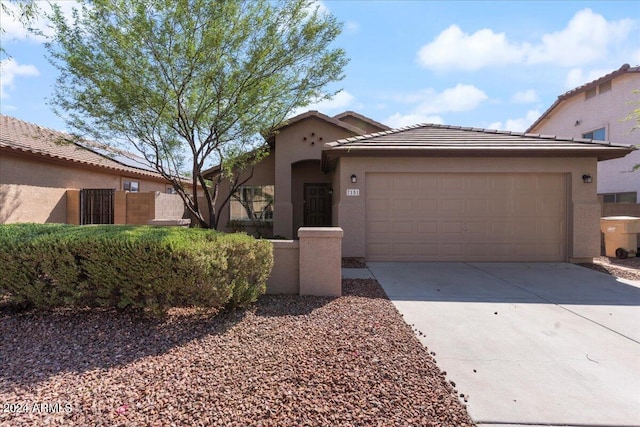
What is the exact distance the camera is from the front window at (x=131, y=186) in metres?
17.4

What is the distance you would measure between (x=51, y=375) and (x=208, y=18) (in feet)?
19.3

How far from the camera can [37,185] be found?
1248 centimetres

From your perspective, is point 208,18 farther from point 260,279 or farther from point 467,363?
point 467,363

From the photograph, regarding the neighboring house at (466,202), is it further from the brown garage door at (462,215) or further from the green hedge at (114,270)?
the green hedge at (114,270)

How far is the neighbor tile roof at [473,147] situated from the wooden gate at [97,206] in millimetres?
9199

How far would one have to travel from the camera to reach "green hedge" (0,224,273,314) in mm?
4227

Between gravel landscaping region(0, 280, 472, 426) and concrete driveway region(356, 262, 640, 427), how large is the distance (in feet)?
1.33

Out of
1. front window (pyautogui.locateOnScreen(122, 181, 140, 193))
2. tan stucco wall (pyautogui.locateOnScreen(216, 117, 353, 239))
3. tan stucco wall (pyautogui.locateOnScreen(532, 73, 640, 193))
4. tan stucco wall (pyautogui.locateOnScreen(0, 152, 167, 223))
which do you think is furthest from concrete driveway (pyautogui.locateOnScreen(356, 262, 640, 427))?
front window (pyautogui.locateOnScreen(122, 181, 140, 193))

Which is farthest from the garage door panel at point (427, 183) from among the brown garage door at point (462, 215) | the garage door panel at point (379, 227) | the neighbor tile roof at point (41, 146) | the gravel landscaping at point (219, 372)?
the neighbor tile roof at point (41, 146)

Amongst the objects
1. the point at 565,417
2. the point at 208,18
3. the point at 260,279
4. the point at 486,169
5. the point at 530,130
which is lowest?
the point at 565,417

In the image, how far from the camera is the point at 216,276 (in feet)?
14.7

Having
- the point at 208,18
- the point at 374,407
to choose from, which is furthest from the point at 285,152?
the point at 374,407

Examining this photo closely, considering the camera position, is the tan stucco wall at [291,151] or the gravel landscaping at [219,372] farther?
A: the tan stucco wall at [291,151]

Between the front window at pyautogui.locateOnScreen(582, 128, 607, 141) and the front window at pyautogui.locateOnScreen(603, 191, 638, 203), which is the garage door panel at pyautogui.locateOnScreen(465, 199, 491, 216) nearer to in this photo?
the front window at pyautogui.locateOnScreen(603, 191, 638, 203)
